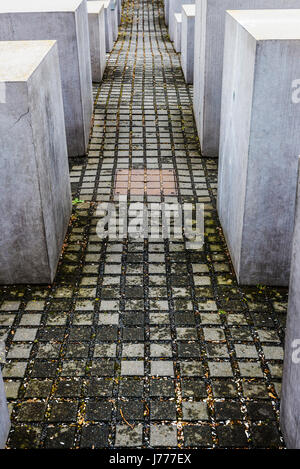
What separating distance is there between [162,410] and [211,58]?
5760mm

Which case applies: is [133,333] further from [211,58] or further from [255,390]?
[211,58]

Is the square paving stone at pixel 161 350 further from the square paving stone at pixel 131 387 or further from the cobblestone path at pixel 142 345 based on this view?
the square paving stone at pixel 131 387

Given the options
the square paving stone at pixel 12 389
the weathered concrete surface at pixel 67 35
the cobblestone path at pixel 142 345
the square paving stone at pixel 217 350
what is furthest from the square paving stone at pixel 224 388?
the weathered concrete surface at pixel 67 35

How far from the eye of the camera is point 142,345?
15.2ft

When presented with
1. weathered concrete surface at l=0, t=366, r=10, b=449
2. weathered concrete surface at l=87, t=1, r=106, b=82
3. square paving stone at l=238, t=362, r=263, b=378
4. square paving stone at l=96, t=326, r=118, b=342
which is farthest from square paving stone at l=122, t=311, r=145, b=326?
weathered concrete surface at l=87, t=1, r=106, b=82

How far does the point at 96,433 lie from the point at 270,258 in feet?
8.33

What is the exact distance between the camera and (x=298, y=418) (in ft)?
10.9

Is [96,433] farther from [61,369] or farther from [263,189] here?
[263,189]

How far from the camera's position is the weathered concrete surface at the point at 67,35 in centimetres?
762

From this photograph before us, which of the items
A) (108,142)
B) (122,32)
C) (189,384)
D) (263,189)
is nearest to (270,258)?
(263,189)

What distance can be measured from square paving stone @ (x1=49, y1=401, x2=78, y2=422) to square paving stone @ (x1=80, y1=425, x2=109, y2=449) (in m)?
0.16

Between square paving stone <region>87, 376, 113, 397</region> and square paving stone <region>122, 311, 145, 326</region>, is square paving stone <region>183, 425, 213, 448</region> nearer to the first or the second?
square paving stone <region>87, 376, 113, 397</region>

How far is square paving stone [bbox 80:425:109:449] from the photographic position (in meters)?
3.67

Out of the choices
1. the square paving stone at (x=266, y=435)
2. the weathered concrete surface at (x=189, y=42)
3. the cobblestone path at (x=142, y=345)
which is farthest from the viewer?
the weathered concrete surface at (x=189, y=42)
